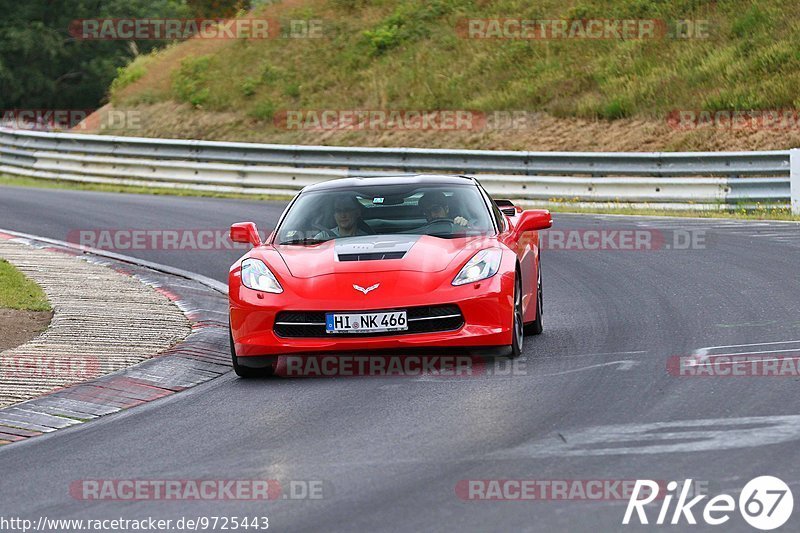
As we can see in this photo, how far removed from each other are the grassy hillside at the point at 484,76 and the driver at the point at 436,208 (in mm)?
15857

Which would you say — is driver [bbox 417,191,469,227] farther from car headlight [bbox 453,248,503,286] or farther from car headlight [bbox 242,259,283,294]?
car headlight [bbox 242,259,283,294]

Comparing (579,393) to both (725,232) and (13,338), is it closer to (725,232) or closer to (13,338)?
(13,338)

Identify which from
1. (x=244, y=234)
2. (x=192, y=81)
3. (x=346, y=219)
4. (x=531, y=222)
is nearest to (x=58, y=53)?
(x=192, y=81)

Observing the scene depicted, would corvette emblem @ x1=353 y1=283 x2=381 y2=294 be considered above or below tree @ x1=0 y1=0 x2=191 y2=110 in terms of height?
below

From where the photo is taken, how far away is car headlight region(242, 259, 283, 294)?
8.99 m

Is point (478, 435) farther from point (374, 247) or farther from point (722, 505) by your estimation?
point (374, 247)

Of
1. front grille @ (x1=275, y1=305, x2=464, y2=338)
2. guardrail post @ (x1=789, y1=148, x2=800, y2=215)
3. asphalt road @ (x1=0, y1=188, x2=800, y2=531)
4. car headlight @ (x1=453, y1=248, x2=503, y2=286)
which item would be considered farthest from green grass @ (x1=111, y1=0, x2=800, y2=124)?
front grille @ (x1=275, y1=305, x2=464, y2=338)

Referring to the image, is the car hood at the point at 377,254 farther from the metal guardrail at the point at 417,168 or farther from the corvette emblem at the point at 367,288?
the metal guardrail at the point at 417,168

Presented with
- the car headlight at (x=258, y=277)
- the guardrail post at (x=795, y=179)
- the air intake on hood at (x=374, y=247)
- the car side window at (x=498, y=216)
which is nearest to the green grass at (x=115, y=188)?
the guardrail post at (x=795, y=179)

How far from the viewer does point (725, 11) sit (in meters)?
30.8

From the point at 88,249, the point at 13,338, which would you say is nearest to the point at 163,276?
the point at 88,249

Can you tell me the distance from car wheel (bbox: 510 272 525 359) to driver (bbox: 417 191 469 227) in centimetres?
75

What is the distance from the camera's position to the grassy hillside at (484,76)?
1090 inches

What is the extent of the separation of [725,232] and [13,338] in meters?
10.1
